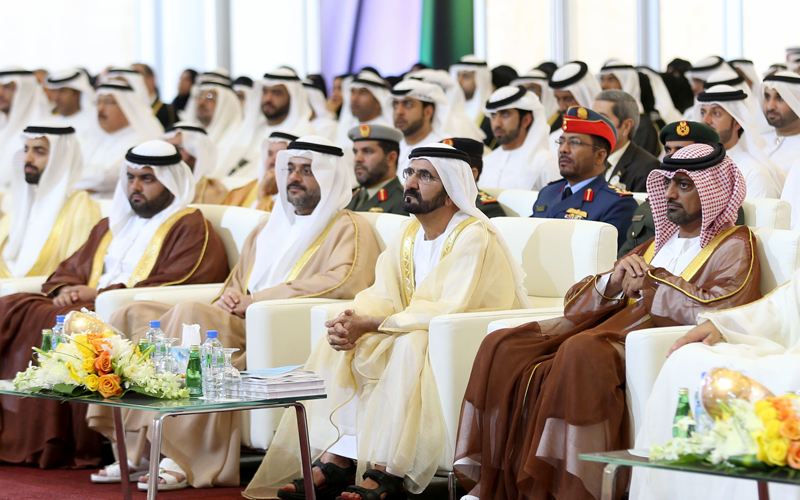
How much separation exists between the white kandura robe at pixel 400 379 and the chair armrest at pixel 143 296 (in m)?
1.14

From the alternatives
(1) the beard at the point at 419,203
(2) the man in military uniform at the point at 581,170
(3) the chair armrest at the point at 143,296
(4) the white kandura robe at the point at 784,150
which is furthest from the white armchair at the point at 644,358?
(4) the white kandura robe at the point at 784,150

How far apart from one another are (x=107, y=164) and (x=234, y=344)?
12.9 feet

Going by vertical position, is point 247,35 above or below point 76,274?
above

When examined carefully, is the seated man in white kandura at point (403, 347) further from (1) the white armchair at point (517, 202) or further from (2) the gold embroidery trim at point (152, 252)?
(2) the gold embroidery trim at point (152, 252)

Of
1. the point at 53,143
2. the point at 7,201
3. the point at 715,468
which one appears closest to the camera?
the point at 715,468

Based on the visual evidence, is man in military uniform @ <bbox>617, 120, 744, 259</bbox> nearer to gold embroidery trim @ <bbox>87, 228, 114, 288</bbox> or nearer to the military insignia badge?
the military insignia badge

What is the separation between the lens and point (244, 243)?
5703mm

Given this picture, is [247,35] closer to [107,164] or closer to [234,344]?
[107,164]

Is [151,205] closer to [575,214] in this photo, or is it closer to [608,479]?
[575,214]

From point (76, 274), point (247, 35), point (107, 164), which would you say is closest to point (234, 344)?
point (76, 274)

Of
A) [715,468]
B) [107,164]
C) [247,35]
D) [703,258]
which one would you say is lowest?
[715,468]

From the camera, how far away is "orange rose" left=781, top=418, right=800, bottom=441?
2.29m

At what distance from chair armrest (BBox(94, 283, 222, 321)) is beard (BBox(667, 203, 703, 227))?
7.87ft

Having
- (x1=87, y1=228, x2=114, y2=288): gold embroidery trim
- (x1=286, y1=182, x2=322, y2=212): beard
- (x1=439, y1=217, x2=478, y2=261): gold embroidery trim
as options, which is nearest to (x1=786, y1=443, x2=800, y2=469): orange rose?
→ (x1=439, y1=217, x2=478, y2=261): gold embroidery trim
